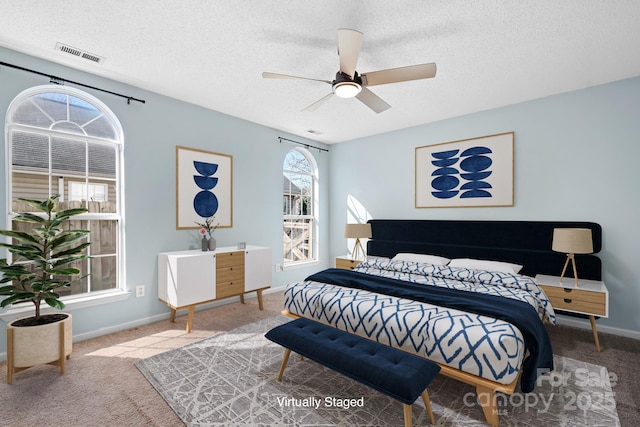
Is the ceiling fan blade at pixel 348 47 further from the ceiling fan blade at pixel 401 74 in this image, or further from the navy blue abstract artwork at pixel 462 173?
the navy blue abstract artwork at pixel 462 173

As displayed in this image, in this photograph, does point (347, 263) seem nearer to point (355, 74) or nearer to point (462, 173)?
point (462, 173)

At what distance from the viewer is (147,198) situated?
3.43 meters

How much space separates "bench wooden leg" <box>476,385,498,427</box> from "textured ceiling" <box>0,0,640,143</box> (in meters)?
2.50

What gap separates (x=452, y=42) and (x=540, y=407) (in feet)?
9.05

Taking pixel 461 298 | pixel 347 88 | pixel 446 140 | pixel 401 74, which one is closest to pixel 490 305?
pixel 461 298

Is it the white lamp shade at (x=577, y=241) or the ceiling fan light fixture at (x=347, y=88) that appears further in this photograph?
the white lamp shade at (x=577, y=241)

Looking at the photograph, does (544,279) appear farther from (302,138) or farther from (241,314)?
(302,138)

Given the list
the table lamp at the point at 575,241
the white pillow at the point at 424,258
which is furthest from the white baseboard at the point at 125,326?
the table lamp at the point at 575,241

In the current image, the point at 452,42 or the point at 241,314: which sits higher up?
the point at 452,42

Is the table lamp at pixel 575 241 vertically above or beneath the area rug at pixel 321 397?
above

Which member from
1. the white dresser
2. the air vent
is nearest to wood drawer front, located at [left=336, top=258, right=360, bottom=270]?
the white dresser

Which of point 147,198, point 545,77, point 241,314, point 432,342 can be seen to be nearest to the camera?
point 432,342

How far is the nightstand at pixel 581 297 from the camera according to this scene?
2707mm

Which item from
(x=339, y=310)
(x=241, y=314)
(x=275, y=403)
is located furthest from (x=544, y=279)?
(x=241, y=314)
